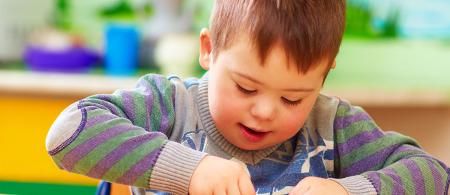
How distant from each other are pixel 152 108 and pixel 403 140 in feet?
1.13

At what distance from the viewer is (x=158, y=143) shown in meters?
0.80

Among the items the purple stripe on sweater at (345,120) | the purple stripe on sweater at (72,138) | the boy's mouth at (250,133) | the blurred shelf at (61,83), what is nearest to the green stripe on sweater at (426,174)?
the purple stripe on sweater at (345,120)

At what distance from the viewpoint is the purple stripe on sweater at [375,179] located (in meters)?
A: 0.88

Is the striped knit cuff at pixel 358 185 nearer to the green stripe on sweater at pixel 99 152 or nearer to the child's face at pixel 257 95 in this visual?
the child's face at pixel 257 95

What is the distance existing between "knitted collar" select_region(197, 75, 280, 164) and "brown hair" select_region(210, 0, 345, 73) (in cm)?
8

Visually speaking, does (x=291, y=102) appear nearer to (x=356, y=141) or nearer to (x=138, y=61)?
(x=356, y=141)

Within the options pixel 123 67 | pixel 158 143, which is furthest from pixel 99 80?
pixel 158 143

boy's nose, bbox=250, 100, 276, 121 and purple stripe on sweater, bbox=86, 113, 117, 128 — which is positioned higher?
boy's nose, bbox=250, 100, 276, 121

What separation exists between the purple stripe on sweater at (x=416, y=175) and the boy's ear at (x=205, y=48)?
283 millimetres

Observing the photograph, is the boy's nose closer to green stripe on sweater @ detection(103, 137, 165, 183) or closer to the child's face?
the child's face

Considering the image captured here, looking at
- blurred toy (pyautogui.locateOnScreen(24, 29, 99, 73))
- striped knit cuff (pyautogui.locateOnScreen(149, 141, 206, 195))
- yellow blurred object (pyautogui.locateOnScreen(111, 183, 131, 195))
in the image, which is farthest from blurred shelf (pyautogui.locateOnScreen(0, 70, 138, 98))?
striped knit cuff (pyautogui.locateOnScreen(149, 141, 206, 195))

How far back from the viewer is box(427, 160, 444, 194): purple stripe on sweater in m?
0.95

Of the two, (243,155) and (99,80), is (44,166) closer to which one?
(99,80)

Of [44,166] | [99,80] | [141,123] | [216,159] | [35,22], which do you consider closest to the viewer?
[216,159]
